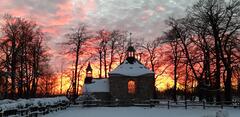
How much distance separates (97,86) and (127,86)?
446 cm

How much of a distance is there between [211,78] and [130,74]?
1165 centimetres

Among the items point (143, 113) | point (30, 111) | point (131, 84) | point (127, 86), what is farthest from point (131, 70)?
point (30, 111)

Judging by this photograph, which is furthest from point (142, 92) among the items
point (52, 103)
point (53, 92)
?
point (53, 92)

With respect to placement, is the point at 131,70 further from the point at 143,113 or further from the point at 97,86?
the point at 143,113

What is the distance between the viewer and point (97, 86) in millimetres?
60875

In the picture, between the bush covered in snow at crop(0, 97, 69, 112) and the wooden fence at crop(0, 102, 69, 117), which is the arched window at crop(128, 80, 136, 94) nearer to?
the wooden fence at crop(0, 102, 69, 117)

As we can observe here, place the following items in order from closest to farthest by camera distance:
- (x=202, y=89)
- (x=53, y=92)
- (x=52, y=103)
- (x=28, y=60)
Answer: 1. (x=52, y=103)
2. (x=202, y=89)
3. (x=28, y=60)
4. (x=53, y=92)

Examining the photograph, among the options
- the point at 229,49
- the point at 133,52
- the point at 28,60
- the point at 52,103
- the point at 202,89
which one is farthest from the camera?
the point at 133,52

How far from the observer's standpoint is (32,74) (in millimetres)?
60094

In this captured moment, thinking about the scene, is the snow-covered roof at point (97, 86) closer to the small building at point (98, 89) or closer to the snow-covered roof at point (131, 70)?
the small building at point (98, 89)

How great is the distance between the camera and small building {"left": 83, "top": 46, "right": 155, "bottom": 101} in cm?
5897

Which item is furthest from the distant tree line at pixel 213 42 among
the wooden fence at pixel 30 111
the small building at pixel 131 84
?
the wooden fence at pixel 30 111

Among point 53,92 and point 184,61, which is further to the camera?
point 53,92

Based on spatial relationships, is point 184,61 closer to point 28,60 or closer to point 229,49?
point 229,49
